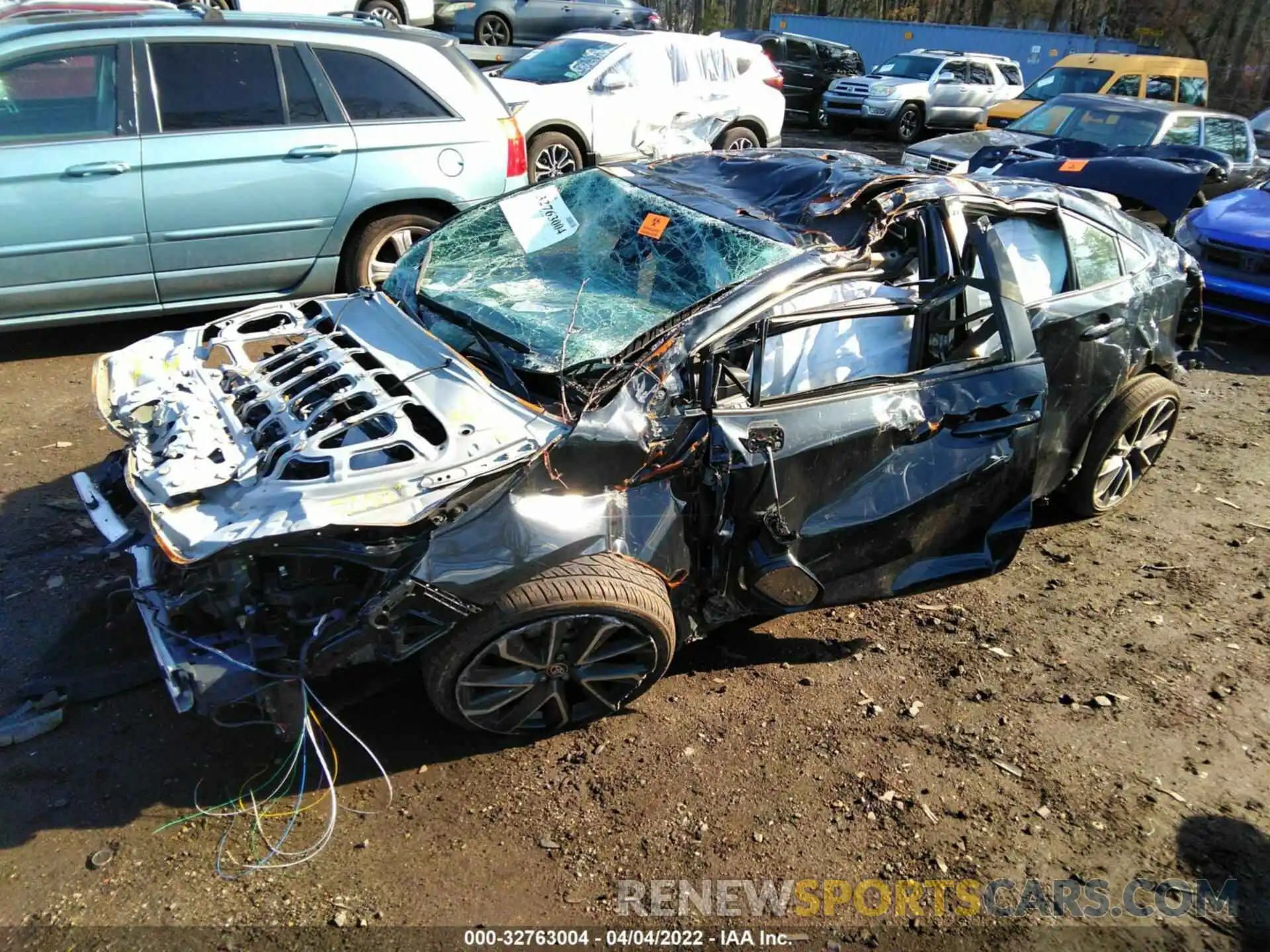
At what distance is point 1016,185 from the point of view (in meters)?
4.09

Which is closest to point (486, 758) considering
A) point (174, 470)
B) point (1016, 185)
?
point (174, 470)

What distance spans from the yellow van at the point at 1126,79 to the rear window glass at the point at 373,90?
8.76 meters

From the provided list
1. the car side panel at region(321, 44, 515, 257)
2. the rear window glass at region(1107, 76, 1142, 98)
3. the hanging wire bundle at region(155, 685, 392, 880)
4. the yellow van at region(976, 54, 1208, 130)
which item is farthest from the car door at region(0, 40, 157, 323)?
the rear window glass at region(1107, 76, 1142, 98)

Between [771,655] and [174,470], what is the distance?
223cm

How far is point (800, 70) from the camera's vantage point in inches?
711

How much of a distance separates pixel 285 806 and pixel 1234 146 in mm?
11216

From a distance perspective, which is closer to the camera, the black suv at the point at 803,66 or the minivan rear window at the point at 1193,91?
the minivan rear window at the point at 1193,91

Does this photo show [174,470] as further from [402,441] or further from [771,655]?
[771,655]

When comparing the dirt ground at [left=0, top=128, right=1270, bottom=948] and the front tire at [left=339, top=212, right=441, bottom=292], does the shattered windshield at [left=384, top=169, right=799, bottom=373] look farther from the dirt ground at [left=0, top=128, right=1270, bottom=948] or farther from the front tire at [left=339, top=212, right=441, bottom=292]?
the front tire at [left=339, top=212, right=441, bottom=292]

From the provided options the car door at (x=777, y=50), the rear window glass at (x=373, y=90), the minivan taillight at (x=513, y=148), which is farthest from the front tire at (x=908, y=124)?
the rear window glass at (x=373, y=90)

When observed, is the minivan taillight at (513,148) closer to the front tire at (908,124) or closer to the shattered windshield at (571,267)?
the shattered windshield at (571,267)

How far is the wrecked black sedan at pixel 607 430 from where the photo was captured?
2.69 m

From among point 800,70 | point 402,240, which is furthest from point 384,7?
point 402,240

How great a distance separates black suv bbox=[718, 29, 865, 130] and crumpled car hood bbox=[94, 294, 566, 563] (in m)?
16.6
